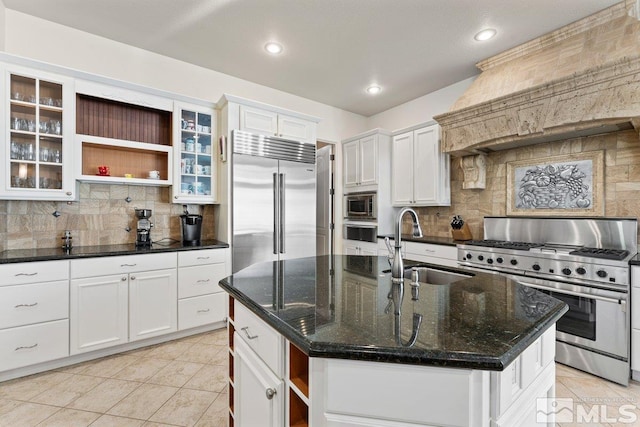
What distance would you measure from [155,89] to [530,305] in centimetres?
345

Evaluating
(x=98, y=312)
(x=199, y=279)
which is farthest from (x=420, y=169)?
(x=98, y=312)

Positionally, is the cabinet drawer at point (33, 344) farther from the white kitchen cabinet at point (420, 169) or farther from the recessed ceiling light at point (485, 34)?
the recessed ceiling light at point (485, 34)

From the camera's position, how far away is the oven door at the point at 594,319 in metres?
2.10

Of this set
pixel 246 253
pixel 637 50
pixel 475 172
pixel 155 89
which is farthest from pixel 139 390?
pixel 637 50

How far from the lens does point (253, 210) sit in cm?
332

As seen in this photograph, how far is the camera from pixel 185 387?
6.91 feet

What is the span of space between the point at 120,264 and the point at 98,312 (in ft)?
1.36

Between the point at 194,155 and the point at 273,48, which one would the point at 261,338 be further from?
the point at 273,48

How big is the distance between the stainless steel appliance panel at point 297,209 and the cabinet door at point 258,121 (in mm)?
407

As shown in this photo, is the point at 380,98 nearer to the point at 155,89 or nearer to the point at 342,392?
the point at 155,89

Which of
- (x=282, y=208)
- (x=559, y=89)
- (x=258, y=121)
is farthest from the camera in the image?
(x=282, y=208)

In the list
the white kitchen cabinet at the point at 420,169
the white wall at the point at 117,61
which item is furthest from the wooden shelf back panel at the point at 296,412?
the white wall at the point at 117,61

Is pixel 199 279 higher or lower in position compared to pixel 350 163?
lower

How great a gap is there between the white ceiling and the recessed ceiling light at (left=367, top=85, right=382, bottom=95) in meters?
0.24
